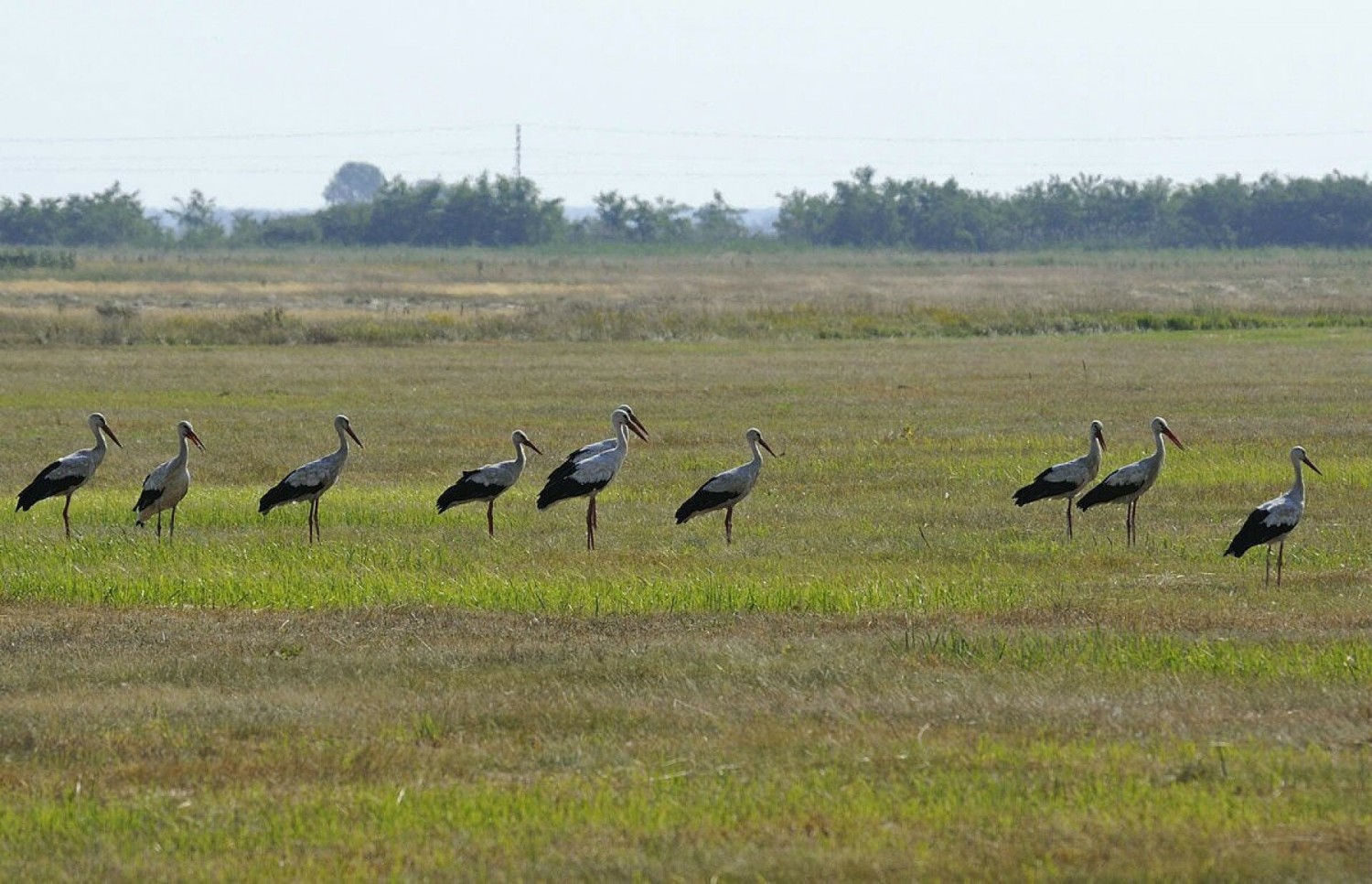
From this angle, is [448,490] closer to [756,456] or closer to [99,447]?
[756,456]

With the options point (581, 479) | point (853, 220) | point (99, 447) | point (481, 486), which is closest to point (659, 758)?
point (581, 479)

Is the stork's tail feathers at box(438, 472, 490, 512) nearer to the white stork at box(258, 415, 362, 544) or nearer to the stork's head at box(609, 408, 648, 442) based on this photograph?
the white stork at box(258, 415, 362, 544)

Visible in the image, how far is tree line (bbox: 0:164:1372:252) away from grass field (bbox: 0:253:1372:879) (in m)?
106

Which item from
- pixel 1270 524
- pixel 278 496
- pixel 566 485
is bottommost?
pixel 278 496

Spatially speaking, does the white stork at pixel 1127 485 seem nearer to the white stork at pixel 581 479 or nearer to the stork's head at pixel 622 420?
the white stork at pixel 581 479

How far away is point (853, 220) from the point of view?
139 metres

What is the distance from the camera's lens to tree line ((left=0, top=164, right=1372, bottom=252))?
132 meters

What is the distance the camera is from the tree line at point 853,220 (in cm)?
13162

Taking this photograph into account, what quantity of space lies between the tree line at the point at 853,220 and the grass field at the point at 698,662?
106m

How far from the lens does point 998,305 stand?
57719 mm

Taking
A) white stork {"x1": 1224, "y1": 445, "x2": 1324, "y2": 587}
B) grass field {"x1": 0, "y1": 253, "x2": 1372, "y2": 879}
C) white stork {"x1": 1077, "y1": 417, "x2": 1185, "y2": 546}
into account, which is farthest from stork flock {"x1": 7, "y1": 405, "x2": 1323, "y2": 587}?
white stork {"x1": 1224, "y1": 445, "x2": 1324, "y2": 587}

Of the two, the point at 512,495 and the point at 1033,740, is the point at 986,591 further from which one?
the point at 512,495

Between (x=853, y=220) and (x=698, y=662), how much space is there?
130m

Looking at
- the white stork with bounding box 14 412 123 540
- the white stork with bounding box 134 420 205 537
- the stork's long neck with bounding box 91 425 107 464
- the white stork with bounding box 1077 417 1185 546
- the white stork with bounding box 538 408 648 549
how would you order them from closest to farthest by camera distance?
1. the white stork with bounding box 1077 417 1185 546
2. the white stork with bounding box 134 420 205 537
3. the white stork with bounding box 538 408 648 549
4. the white stork with bounding box 14 412 123 540
5. the stork's long neck with bounding box 91 425 107 464
